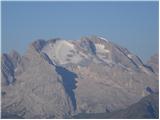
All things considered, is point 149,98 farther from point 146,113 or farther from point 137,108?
point 146,113

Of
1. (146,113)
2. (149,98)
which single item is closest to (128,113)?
(146,113)

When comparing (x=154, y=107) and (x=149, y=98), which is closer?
(x=154, y=107)

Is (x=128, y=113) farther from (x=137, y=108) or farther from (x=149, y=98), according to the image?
(x=149, y=98)

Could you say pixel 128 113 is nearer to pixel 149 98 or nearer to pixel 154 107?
pixel 154 107

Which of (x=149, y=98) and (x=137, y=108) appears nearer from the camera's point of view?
(x=137, y=108)

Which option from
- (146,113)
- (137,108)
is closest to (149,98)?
(137,108)

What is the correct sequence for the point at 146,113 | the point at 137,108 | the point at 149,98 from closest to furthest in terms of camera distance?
the point at 146,113 < the point at 137,108 < the point at 149,98

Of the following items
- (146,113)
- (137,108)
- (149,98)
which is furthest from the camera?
(149,98)
